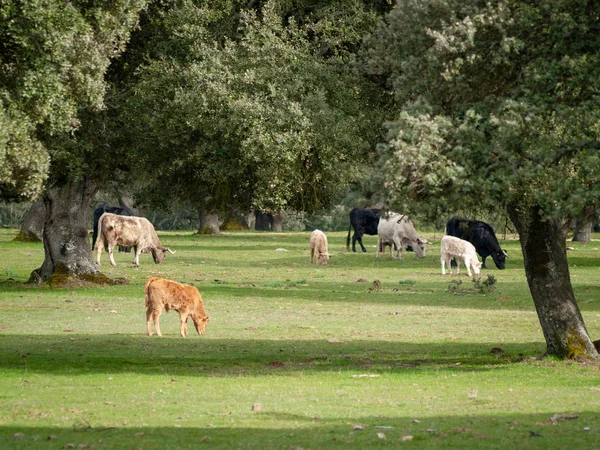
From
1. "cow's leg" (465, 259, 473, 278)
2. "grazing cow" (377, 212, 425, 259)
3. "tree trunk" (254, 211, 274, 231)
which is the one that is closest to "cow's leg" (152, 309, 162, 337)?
"cow's leg" (465, 259, 473, 278)

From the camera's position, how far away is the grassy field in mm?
13148

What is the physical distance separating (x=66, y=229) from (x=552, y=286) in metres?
21.3

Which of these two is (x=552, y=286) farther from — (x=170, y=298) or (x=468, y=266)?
(x=468, y=266)

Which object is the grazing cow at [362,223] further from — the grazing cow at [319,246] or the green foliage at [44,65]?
the green foliage at [44,65]

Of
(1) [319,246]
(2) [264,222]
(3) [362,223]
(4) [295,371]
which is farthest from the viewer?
(2) [264,222]

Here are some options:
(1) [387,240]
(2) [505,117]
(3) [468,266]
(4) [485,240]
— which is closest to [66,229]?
(3) [468,266]

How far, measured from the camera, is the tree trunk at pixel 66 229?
3769 centimetres

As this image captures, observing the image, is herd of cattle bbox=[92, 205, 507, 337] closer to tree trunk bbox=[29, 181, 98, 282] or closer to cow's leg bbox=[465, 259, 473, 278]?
cow's leg bbox=[465, 259, 473, 278]

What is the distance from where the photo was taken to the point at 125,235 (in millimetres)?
48281

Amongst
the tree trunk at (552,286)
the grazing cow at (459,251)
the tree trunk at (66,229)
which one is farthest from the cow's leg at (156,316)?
the grazing cow at (459,251)

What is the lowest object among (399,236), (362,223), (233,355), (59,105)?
(233,355)

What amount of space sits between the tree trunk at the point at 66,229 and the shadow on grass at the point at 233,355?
42.1ft

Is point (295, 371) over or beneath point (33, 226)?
Result: beneath

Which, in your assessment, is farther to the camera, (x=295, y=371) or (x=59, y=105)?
(x=59, y=105)
